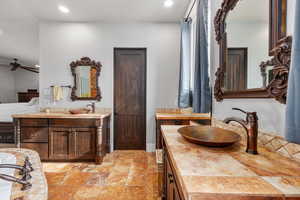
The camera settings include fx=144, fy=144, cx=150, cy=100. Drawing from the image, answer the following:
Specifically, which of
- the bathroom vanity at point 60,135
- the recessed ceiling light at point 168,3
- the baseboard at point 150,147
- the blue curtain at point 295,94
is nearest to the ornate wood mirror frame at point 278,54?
the blue curtain at point 295,94

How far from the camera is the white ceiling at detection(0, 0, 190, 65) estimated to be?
8.03 ft

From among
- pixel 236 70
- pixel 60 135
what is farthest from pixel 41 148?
pixel 236 70

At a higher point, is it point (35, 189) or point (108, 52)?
point (108, 52)

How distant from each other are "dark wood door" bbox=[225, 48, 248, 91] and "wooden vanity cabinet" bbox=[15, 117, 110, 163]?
79.9 inches

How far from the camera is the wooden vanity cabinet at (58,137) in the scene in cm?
247

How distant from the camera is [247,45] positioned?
3.45ft

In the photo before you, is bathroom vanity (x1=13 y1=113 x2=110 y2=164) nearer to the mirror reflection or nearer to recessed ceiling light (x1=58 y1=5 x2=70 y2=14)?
recessed ceiling light (x1=58 y1=5 x2=70 y2=14)

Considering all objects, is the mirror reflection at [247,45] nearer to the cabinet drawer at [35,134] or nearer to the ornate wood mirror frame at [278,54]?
the ornate wood mirror frame at [278,54]

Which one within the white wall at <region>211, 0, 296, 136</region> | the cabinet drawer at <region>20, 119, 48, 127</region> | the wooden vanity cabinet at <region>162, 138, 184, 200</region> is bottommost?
the wooden vanity cabinet at <region>162, 138, 184, 200</region>

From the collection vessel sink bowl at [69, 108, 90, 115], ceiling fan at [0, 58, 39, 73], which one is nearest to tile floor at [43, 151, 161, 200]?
vessel sink bowl at [69, 108, 90, 115]

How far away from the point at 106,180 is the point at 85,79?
202 cm

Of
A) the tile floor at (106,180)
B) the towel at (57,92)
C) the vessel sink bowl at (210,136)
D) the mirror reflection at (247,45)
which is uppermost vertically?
the mirror reflection at (247,45)

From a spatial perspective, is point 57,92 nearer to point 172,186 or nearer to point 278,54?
point 172,186

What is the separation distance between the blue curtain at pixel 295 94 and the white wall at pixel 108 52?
254 centimetres
